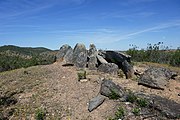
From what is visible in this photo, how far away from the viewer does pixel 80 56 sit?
1695 centimetres

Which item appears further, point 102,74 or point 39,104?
point 102,74

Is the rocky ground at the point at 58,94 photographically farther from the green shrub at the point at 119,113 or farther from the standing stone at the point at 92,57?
the standing stone at the point at 92,57

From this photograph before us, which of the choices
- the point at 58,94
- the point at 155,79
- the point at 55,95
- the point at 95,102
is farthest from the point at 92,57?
the point at 95,102

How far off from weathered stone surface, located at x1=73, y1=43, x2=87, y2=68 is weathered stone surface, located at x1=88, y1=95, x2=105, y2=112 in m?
6.14

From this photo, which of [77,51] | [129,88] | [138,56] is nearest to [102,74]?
[129,88]

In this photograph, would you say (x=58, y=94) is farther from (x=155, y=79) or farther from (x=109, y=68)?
(x=155, y=79)

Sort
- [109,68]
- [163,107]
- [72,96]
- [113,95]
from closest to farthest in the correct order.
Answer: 1. [163,107]
2. [113,95]
3. [72,96]
4. [109,68]

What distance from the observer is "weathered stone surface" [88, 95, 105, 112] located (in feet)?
32.4

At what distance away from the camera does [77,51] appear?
17.5 metres

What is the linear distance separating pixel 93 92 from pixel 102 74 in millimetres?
3133

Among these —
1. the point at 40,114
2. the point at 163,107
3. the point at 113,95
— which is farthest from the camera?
the point at 113,95

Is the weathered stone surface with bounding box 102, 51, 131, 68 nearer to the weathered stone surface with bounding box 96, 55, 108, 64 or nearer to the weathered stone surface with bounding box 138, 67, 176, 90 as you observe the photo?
the weathered stone surface with bounding box 96, 55, 108, 64

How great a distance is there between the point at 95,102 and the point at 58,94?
2305mm

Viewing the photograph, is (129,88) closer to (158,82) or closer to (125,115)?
(158,82)
